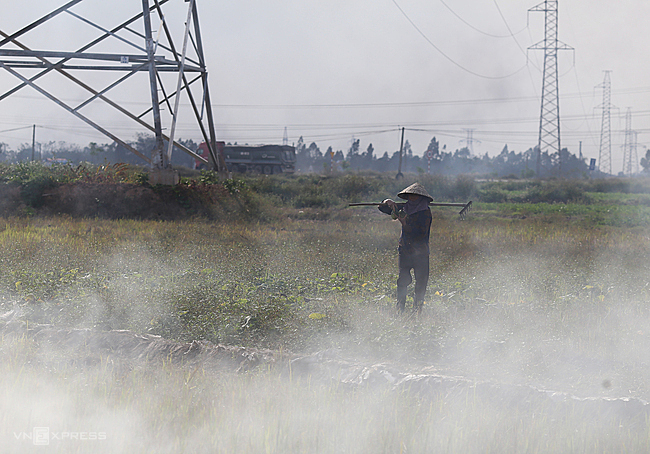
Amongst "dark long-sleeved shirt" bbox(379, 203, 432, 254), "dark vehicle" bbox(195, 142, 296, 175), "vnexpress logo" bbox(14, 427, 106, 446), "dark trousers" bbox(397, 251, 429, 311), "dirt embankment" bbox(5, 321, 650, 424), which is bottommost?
"vnexpress logo" bbox(14, 427, 106, 446)

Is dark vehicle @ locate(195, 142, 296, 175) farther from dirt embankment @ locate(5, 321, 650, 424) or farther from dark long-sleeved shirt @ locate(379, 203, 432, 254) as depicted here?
dirt embankment @ locate(5, 321, 650, 424)

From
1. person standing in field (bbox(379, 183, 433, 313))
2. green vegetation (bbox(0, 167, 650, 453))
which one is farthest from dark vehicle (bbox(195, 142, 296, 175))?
person standing in field (bbox(379, 183, 433, 313))

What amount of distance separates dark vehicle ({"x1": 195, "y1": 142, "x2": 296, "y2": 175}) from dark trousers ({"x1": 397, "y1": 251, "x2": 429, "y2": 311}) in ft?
122

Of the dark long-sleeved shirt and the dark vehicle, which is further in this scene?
the dark vehicle

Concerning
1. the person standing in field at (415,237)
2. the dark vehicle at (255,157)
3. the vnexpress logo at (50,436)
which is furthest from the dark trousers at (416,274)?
the dark vehicle at (255,157)

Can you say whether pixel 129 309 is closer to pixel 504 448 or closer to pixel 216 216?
pixel 504 448

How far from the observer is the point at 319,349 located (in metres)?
5.45

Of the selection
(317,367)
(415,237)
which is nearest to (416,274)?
(415,237)

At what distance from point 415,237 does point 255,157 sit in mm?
37988

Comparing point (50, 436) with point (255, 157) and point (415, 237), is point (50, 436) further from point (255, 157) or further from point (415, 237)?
point (255, 157)

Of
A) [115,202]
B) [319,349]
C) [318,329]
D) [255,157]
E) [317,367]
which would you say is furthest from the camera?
[255,157]

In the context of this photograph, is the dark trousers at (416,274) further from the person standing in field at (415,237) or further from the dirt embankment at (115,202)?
the dirt embankment at (115,202)

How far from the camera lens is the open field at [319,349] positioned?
360 centimetres

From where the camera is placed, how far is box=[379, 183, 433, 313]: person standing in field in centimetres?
625
